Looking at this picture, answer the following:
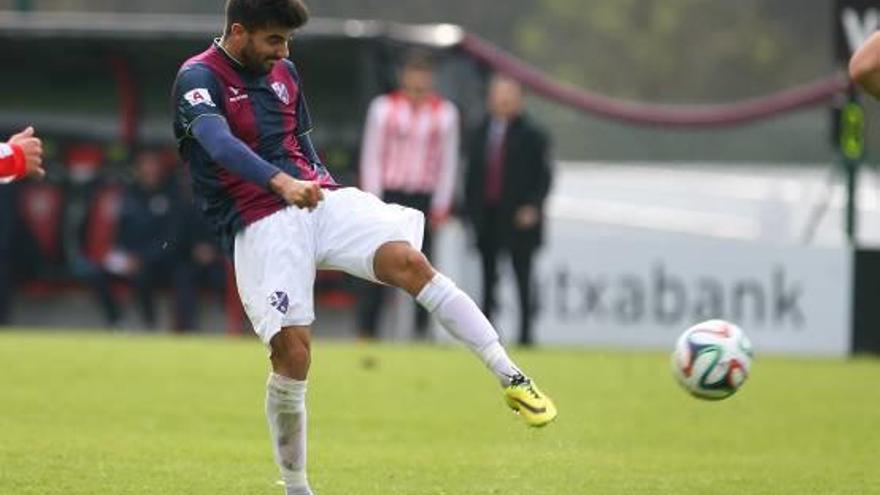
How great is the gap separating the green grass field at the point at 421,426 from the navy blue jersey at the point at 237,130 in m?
1.32

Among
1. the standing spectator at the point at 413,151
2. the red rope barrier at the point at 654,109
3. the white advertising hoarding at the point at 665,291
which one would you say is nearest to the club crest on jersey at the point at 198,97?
the standing spectator at the point at 413,151

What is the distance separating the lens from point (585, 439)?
40.7ft

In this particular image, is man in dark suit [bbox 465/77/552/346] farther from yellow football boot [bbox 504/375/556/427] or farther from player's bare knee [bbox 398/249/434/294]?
yellow football boot [bbox 504/375/556/427]

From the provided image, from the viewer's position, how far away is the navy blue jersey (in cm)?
901

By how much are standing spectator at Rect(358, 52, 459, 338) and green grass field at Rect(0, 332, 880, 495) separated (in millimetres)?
1564

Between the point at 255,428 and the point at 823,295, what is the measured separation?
8.93 meters

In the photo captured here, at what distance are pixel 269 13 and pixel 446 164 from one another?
10997 mm

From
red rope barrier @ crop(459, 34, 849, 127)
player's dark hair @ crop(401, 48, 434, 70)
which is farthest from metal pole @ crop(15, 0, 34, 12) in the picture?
red rope barrier @ crop(459, 34, 849, 127)

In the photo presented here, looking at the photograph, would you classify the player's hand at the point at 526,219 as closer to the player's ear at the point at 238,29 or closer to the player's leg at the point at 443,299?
the player's leg at the point at 443,299

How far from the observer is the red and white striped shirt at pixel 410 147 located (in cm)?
1986

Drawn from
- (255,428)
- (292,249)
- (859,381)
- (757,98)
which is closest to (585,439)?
(255,428)

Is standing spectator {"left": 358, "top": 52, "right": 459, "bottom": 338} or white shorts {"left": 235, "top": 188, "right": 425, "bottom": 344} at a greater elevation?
Result: white shorts {"left": 235, "top": 188, "right": 425, "bottom": 344}

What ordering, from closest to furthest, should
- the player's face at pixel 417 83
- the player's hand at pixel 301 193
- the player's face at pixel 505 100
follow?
the player's hand at pixel 301 193, the player's face at pixel 417 83, the player's face at pixel 505 100

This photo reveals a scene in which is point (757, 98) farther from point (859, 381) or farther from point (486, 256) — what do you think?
point (859, 381)
